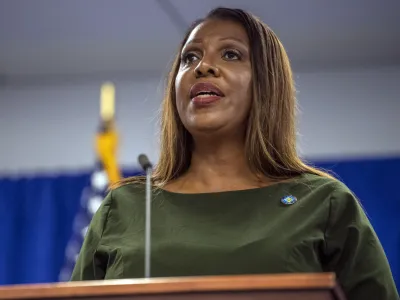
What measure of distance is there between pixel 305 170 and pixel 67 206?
346cm

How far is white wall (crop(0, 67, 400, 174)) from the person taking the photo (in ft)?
18.6

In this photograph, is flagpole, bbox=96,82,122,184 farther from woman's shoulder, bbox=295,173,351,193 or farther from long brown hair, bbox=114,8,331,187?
woman's shoulder, bbox=295,173,351,193

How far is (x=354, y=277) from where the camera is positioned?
203 cm

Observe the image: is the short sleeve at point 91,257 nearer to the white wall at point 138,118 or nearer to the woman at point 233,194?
the woman at point 233,194

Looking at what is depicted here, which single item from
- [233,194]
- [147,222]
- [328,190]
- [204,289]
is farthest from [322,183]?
[204,289]

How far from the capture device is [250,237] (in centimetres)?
205

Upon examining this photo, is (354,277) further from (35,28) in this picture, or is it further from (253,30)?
(35,28)

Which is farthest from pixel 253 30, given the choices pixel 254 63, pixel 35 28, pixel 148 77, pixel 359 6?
pixel 148 77

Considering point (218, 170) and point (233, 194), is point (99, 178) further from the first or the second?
point (233, 194)

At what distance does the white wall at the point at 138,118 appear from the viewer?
5.67 metres

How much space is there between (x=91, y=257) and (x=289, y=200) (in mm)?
467

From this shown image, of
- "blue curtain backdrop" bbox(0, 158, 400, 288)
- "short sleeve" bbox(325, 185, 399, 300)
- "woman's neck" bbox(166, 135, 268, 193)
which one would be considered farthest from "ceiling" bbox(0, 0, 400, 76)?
"short sleeve" bbox(325, 185, 399, 300)

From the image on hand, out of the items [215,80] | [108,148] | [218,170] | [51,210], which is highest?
[108,148]

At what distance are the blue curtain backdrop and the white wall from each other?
18 cm
